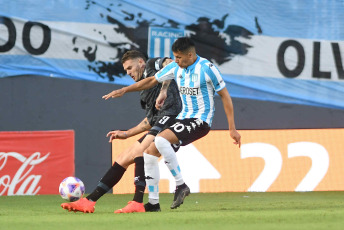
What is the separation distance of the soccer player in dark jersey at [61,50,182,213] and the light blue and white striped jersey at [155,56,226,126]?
1.35ft

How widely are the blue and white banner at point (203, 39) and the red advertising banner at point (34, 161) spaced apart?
53.3 inches

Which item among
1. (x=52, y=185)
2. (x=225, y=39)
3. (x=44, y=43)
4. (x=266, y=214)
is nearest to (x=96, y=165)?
(x=52, y=185)

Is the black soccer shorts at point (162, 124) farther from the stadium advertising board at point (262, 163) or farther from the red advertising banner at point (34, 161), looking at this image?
the red advertising banner at point (34, 161)

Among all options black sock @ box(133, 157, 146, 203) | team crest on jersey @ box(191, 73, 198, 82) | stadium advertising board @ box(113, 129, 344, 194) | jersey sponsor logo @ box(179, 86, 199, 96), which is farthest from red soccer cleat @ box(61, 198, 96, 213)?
stadium advertising board @ box(113, 129, 344, 194)

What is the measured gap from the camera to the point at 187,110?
7430 millimetres

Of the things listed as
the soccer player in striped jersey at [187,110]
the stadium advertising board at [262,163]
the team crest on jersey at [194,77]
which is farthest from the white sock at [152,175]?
the stadium advertising board at [262,163]

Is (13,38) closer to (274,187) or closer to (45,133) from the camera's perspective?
(45,133)

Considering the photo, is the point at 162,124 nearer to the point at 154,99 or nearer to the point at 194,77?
the point at 154,99

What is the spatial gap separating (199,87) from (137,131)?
3.50ft

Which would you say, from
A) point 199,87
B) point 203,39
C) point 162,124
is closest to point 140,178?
point 162,124

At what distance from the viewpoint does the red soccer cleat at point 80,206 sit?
284 inches

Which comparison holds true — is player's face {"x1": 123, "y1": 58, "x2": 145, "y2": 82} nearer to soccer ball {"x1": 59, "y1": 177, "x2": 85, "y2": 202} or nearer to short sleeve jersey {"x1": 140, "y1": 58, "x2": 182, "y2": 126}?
short sleeve jersey {"x1": 140, "y1": 58, "x2": 182, "y2": 126}

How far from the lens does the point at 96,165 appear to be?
532 inches

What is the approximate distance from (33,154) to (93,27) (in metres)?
2.49
